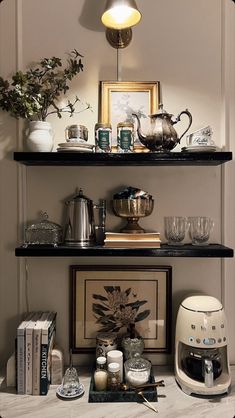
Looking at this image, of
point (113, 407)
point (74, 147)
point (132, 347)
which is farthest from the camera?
point (132, 347)

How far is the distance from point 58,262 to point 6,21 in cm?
115

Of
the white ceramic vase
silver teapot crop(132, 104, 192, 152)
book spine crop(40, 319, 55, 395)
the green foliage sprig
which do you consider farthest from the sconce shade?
book spine crop(40, 319, 55, 395)

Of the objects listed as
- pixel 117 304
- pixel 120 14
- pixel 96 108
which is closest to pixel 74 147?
pixel 96 108

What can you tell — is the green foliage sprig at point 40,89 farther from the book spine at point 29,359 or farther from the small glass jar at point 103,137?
the book spine at point 29,359

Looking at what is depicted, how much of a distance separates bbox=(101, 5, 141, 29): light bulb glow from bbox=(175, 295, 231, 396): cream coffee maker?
Result: 48.6 inches

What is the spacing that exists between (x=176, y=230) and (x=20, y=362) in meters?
0.86

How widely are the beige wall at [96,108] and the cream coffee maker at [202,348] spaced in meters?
0.20

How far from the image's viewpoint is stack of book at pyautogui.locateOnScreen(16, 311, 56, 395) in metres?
1.38

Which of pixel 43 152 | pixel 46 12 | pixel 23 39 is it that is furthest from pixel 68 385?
pixel 46 12

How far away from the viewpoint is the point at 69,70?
5.08 feet

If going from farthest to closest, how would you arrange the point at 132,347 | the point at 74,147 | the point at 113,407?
the point at 132,347
the point at 74,147
the point at 113,407

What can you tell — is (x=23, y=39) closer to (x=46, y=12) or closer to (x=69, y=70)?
(x=46, y=12)

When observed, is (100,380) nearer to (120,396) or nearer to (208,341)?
(120,396)

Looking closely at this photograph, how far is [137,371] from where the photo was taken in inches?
55.0
